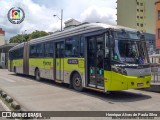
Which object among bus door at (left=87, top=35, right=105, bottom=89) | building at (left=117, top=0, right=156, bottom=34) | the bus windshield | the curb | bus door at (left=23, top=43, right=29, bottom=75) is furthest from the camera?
building at (left=117, top=0, right=156, bottom=34)

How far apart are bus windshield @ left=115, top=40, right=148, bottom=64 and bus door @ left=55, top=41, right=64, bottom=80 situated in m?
5.09

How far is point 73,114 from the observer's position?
9.16m

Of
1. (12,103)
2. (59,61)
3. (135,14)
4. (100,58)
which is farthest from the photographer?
(135,14)

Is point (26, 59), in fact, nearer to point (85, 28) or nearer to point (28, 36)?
point (85, 28)

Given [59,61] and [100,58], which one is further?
[59,61]

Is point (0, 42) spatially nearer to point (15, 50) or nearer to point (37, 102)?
point (15, 50)

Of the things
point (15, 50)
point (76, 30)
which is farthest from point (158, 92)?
point (15, 50)

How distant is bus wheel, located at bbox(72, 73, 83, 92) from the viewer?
47.0ft

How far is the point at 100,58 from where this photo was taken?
12.5 meters

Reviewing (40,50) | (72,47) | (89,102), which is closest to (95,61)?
(89,102)

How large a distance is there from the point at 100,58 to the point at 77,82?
2.59m

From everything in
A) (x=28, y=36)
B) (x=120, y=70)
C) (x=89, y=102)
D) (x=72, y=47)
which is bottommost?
(x=89, y=102)

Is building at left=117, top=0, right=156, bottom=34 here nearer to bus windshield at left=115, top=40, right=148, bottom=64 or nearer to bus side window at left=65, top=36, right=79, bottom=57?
bus side window at left=65, top=36, right=79, bottom=57

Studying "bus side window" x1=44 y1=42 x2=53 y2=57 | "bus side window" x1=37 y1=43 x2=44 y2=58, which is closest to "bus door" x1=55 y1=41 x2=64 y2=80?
"bus side window" x1=44 y1=42 x2=53 y2=57
